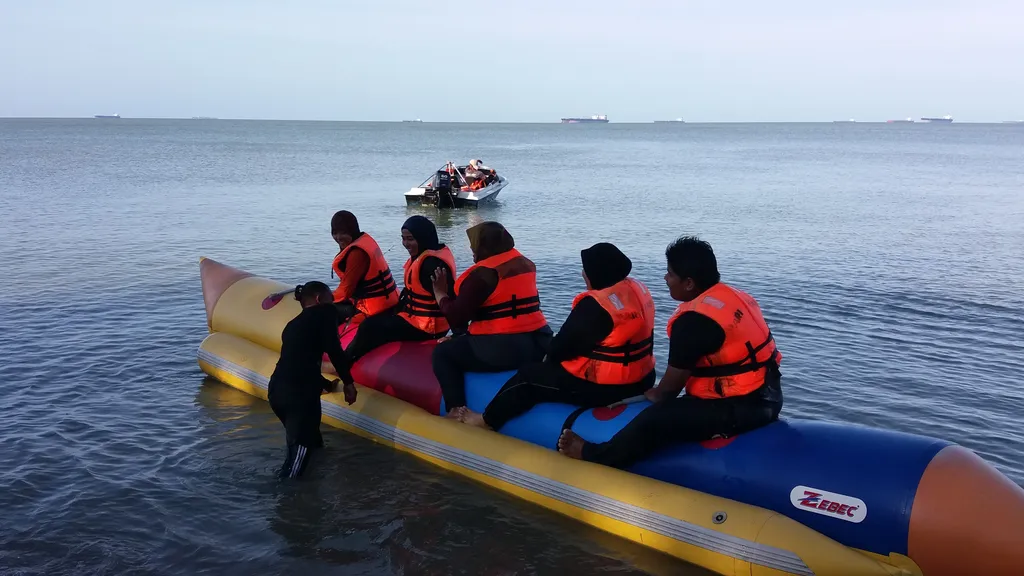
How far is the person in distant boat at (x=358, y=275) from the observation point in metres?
6.60

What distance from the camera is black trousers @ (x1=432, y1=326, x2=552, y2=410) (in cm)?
558

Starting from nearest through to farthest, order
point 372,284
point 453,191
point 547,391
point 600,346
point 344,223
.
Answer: point 600,346 → point 547,391 → point 344,223 → point 372,284 → point 453,191

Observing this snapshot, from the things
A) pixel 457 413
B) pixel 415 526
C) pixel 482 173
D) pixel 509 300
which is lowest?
pixel 415 526

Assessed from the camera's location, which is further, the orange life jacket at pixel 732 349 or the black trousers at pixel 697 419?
the black trousers at pixel 697 419

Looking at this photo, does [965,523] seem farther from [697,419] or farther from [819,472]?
[697,419]

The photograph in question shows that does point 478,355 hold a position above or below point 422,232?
below

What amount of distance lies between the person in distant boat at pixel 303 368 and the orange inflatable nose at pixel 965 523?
3576 mm

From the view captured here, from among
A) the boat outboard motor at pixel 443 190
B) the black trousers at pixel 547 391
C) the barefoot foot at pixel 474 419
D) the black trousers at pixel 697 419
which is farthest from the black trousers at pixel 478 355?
the boat outboard motor at pixel 443 190

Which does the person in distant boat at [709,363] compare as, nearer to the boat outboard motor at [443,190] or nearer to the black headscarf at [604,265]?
the black headscarf at [604,265]

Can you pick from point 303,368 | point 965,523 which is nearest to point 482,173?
point 303,368

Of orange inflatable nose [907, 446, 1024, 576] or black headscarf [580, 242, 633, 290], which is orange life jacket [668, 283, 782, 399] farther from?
orange inflatable nose [907, 446, 1024, 576]

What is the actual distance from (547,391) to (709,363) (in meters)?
1.17

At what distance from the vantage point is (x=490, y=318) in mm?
5617

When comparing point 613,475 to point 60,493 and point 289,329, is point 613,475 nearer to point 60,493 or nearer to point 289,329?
Result: point 289,329
